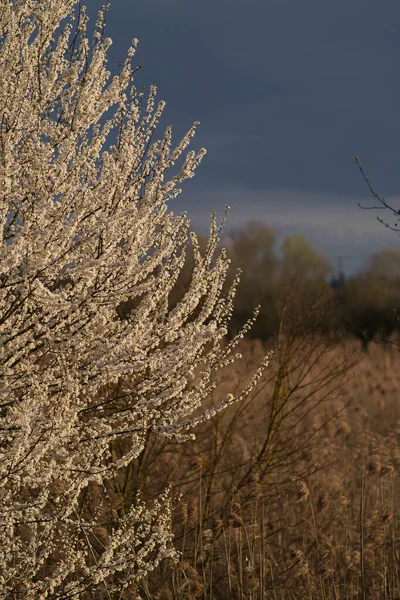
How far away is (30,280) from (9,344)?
549 millimetres

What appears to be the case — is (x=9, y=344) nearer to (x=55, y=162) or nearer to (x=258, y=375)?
(x=55, y=162)

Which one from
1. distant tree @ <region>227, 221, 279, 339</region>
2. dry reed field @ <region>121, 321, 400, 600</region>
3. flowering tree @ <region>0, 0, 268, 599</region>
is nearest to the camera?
flowering tree @ <region>0, 0, 268, 599</region>

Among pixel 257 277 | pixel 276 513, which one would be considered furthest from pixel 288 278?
pixel 276 513

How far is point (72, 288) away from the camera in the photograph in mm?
4809

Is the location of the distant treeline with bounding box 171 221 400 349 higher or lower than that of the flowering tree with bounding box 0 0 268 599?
higher

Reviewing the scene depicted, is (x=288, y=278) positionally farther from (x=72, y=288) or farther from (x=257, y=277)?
(x=72, y=288)

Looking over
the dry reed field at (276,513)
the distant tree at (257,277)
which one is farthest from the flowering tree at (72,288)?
the distant tree at (257,277)

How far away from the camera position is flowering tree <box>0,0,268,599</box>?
441cm

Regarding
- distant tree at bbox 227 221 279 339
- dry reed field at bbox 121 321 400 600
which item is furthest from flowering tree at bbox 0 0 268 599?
distant tree at bbox 227 221 279 339

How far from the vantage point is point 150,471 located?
6789mm

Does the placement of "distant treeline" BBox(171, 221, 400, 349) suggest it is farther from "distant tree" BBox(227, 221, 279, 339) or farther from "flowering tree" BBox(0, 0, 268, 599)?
Answer: "flowering tree" BBox(0, 0, 268, 599)

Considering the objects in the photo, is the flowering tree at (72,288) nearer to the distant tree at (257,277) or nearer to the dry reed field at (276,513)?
the dry reed field at (276,513)

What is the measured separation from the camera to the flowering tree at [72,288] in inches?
174

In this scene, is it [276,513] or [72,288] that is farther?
[276,513]
